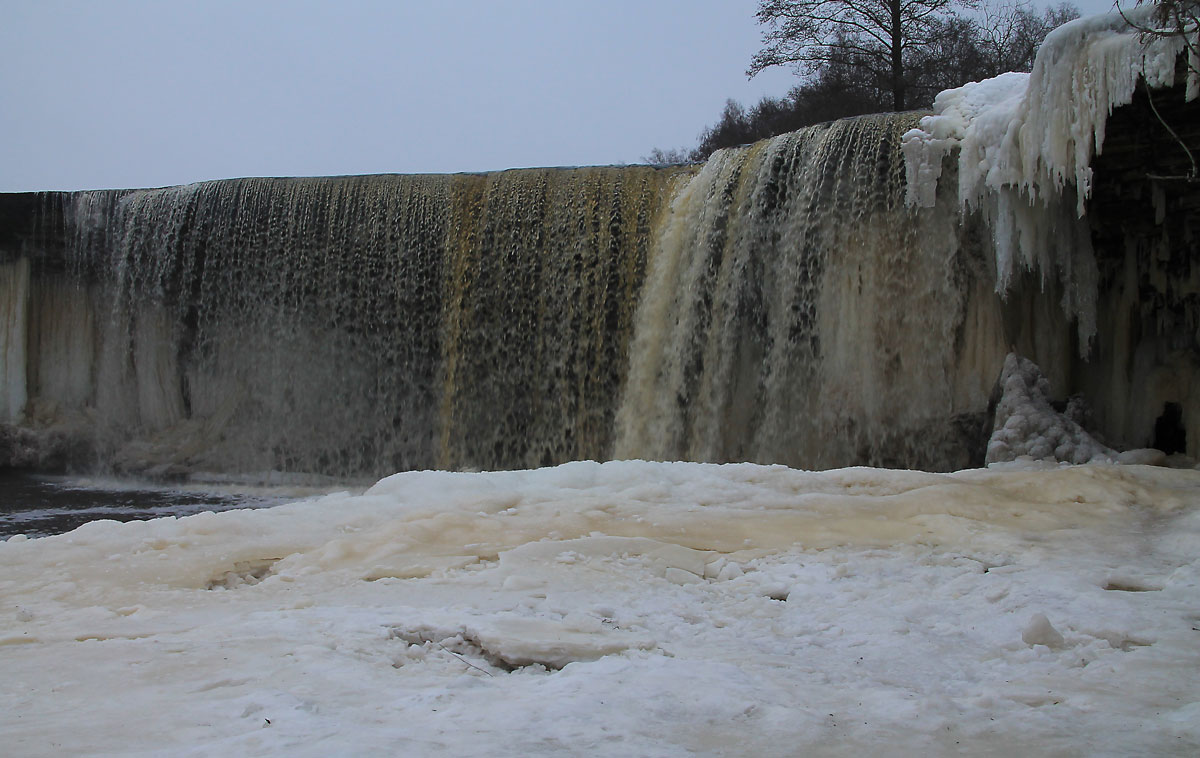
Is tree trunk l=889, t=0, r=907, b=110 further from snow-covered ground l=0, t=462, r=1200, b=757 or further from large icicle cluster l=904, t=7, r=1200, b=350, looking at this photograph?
snow-covered ground l=0, t=462, r=1200, b=757

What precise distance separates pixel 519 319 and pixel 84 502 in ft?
19.4

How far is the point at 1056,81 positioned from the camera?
24.8 ft

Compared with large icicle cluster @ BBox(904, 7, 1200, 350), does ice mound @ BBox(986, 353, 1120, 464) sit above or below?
below

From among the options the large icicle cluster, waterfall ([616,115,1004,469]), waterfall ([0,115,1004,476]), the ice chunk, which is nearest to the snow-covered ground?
the ice chunk

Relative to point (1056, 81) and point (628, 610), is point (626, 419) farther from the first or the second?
point (628, 610)

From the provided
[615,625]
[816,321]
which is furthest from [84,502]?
[615,625]

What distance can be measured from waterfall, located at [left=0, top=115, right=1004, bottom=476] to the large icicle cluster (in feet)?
1.99

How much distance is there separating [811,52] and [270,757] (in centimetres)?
2230

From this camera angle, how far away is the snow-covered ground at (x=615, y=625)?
211cm

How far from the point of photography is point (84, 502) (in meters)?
12.3

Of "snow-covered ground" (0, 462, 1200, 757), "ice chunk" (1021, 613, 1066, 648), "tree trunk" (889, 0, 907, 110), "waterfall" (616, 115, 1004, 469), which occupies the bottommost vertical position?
"snow-covered ground" (0, 462, 1200, 757)

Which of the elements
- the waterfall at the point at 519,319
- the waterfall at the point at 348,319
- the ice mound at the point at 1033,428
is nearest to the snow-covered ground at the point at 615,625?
the ice mound at the point at 1033,428

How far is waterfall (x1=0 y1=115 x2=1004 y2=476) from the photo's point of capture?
9625mm

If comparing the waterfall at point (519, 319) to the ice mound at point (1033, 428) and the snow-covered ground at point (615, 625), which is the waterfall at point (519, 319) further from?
the snow-covered ground at point (615, 625)
